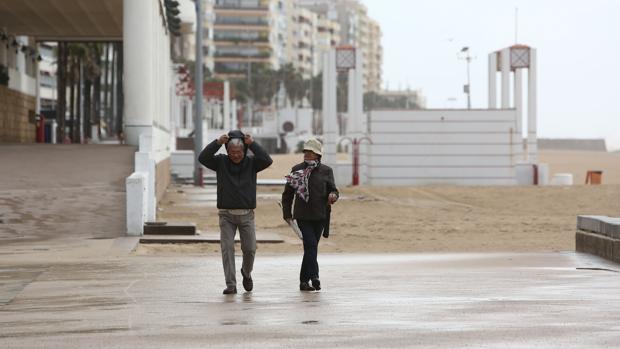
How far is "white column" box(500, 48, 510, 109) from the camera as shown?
58.3m

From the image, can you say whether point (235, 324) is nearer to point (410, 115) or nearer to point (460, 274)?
point (460, 274)

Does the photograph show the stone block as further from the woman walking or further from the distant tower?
the distant tower

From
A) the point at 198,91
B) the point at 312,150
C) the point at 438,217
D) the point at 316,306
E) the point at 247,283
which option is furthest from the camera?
the point at 198,91

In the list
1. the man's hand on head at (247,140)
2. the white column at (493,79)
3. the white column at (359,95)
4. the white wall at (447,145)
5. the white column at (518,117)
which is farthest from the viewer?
the white column at (493,79)

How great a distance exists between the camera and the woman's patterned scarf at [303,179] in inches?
534

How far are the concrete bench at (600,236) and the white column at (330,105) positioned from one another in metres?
35.0

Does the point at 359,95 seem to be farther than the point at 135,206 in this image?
Yes

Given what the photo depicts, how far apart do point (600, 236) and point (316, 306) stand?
Answer: 27.8ft

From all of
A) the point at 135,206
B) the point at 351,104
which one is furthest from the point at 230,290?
the point at 351,104

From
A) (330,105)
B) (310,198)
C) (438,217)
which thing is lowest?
(438,217)

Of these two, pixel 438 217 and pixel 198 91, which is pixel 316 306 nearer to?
pixel 438 217

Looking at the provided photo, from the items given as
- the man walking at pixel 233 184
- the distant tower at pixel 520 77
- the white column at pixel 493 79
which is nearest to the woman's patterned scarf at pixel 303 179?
the man walking at pixel 233 184

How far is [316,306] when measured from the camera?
1188 cm

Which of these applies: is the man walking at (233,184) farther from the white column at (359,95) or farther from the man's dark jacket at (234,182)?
the white column at (359,95)
